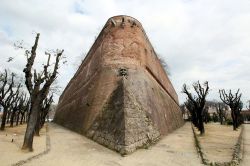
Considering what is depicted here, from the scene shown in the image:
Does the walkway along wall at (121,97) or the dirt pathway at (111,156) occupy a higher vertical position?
the walkway along wall at (121,97)

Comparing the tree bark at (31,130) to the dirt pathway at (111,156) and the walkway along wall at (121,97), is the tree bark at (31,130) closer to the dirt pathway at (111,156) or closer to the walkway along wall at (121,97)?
the dirt pathway at (111,156)

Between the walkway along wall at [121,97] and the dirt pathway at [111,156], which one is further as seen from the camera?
the walkway along wall at [121,97]

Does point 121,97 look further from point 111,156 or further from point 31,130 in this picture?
point 31,130

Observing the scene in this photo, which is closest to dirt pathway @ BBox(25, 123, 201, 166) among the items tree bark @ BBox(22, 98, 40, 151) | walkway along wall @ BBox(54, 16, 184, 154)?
walkway along wall @ BBox(54, 16, 184, 154)

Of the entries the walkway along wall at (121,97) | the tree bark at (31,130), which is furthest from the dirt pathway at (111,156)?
the tree bark at (31,130)

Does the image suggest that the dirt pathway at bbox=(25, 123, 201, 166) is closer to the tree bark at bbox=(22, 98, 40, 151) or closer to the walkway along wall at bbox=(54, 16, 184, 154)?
the walkway along wall at bbox=(54, 16, 184, 154)

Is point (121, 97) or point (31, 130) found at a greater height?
point (121, 97)

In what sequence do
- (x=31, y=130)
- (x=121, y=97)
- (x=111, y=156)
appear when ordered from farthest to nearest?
(x=121, y=97), (x=31, y=130), (x=111, y=156)

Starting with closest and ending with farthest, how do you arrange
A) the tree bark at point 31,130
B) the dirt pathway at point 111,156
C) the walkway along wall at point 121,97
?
the dirt pathway at point 111,156 → the tree bark at point 31,130 → the walkway along wall at point 121,97

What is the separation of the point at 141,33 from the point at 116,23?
244 centimetres

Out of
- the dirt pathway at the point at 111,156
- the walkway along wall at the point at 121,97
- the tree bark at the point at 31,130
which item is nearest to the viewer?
the dirt pathway at the point at 111,156

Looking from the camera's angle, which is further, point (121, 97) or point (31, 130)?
point (121, 97)

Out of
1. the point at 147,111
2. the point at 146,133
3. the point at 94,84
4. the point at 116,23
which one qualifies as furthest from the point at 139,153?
the point at 116,23

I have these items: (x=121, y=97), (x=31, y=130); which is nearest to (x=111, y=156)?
(x=121, y=97)
